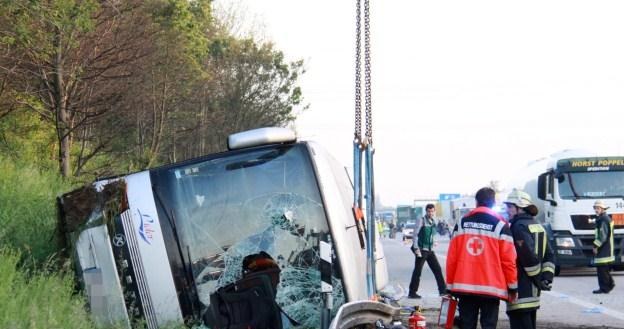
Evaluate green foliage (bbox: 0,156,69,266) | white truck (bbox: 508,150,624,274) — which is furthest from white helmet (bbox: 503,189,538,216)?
white truck (bbox: 508,150,624,274)

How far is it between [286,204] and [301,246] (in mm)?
364

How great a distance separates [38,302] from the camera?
7309 millimetres

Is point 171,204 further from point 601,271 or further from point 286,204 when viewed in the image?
point 601,271

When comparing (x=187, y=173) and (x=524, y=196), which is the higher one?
(x=187, y=173)

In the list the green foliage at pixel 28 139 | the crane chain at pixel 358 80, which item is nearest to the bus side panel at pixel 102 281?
the crane chain at pixel 358 80

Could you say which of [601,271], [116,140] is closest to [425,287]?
[601,271]

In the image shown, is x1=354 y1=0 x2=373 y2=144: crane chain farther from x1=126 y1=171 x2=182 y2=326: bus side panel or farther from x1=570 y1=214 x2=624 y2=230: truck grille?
x1=570 y1=214 x2=624 y2=230: truck grille

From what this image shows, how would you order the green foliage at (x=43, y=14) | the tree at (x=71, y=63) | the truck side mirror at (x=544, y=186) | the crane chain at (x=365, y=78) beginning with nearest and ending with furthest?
the crane chain at (x=365, y=78)
the green foliage at (x=43, y=14)
the tree at (x=71, y=63)
the truck side mirror at (x=544, y=186)

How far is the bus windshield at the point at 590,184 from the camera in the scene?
23.4 meters

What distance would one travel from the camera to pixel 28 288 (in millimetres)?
7738

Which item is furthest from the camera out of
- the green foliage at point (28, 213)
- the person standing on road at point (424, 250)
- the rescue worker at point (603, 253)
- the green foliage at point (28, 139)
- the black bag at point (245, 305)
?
the green foliage at point (28, 139)

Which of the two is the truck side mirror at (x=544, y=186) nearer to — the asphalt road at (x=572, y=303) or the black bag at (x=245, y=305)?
the asphalt road at (x=572, y=303)

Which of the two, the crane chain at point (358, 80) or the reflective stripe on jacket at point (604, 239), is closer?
the crane chain at point (358, 80)

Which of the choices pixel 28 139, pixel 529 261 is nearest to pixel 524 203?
pixel 529 261
